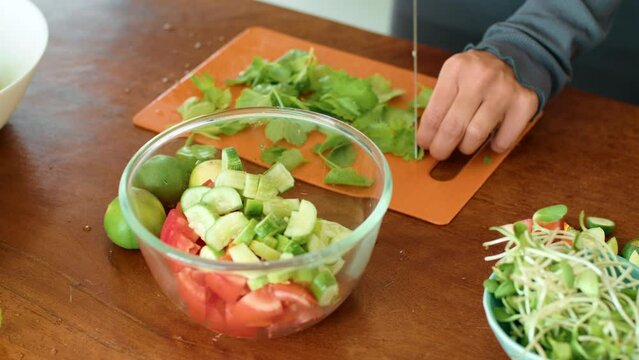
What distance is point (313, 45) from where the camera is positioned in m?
1.59

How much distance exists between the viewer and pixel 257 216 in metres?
1.01

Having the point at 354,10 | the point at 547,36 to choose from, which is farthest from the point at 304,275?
the point at 354,10

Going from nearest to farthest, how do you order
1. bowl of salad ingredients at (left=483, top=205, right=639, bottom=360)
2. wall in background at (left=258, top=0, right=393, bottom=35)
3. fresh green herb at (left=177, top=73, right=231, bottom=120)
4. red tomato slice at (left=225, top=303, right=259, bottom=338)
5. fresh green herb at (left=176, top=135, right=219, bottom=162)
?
bowl of salad ingredients at (left=483, top=205, right=639, bottom=360), red tomato slice at (left=225, top=303, right=259, bottom=338), fresh green herb at (left=176, top=135, right=219, bottom=162), fresh green herb at (left=177, top=73, right=231, bottom=120), wall in background at (left=258, top=0, right=393, bottom=35)

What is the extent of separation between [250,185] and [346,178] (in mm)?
165

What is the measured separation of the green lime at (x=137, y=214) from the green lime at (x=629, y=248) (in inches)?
24.3

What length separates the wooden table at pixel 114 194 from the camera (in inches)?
38.8

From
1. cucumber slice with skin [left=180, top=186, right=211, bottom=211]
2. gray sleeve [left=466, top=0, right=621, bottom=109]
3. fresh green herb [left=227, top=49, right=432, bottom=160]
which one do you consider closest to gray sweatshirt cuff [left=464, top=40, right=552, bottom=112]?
gray sleeve [left=466, top=0, right=621, bottom=109]

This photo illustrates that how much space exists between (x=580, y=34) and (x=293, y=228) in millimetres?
727

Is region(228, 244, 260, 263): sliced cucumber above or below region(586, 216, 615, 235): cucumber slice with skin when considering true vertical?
below

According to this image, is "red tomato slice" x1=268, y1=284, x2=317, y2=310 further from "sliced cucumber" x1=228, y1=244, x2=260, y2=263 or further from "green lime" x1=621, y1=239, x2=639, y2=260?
"green lime" x1=621, y1=239, x2=639, y2=260

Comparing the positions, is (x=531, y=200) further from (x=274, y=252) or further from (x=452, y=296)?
(x=274, y=252)

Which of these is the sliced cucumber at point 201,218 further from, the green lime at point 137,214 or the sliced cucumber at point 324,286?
the sliced cucumber at point 324,286

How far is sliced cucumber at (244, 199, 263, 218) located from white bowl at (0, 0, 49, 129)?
52 cm

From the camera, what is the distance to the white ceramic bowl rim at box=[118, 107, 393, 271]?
34.2 inches
